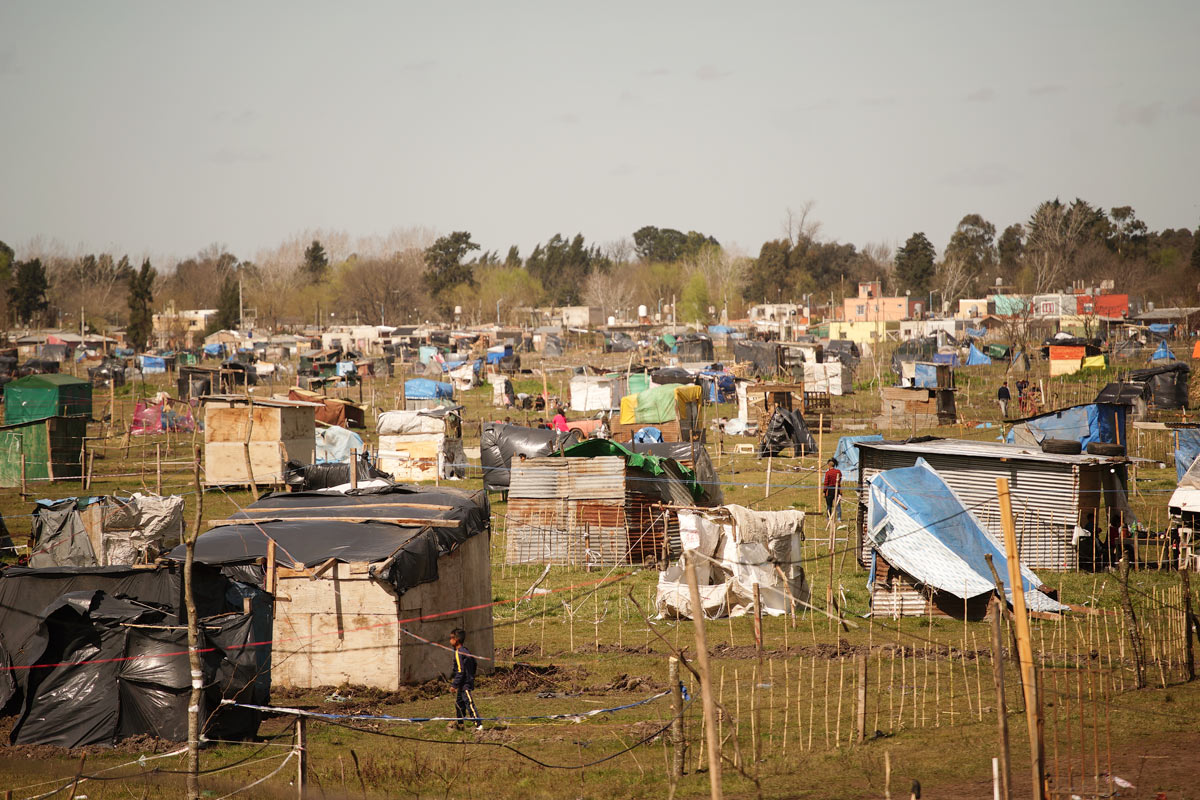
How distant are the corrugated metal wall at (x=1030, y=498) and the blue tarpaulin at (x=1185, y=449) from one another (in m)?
7.89

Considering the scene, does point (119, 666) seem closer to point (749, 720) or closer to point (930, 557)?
point (749, 720)

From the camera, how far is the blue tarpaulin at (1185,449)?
23859 millimetres

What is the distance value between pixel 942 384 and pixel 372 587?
119 feet

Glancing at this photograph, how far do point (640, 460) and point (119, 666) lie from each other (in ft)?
36.4

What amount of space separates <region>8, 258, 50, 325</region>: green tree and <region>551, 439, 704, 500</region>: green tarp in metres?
84.4

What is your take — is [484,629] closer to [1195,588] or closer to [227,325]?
[1195,588]

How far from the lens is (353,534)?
11.9 m

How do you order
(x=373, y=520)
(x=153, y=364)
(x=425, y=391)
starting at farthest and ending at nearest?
(x=153, y=364) < (x=425, y=391) < (x=373, y=520)

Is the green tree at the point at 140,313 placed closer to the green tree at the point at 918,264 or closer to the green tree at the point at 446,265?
the green tree at the point at 446,265

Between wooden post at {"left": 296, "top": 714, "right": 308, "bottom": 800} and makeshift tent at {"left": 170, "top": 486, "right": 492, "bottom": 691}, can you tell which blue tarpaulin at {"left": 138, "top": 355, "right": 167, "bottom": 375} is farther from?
wooden post at {"left": 296, "top": 714, "right": 308, "bottom": 800}

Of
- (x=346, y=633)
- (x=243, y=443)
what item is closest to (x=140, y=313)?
(x=243, y=443)

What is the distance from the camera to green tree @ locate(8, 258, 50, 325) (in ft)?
293

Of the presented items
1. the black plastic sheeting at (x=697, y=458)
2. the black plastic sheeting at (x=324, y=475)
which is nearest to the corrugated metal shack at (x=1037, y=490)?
the black plastic sheeting at (x=697, y=458)

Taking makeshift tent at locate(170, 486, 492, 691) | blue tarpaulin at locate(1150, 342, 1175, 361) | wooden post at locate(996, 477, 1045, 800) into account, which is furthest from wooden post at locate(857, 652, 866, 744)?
blue tarpaulin at locate(1150, 342, 1175, 361)
